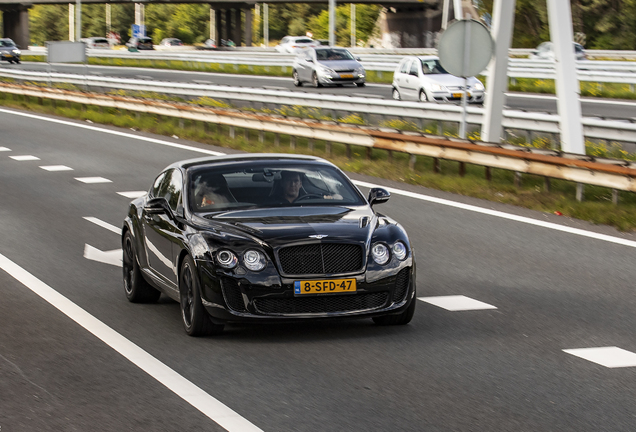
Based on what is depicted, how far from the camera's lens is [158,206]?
28.9ft

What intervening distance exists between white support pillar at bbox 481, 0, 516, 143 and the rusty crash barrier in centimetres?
61

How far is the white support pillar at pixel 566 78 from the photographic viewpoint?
1573 centimetres

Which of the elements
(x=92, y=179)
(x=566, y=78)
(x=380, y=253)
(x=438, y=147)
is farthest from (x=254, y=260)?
(x=92, y=179)

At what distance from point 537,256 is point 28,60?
70.9 meters

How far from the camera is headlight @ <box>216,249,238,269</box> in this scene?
7.70 m

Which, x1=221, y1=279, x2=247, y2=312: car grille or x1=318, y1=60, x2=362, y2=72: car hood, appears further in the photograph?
x1=318, y1=60, x2=362, y2=72: car hood

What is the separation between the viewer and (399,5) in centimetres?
10088

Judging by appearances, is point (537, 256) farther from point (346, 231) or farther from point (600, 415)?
point (600, 415)

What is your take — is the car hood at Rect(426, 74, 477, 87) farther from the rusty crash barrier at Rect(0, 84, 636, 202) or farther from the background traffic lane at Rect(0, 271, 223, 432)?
the background traffic lane at Rect(0, 271, 223, 432)

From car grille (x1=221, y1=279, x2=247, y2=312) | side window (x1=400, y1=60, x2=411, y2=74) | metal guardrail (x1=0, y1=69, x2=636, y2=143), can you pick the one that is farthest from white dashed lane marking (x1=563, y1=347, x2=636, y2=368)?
side window (x1=400, y1=60, x2=411, y2=74)

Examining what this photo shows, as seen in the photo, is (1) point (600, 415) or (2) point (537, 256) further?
(2) point (537, 256)

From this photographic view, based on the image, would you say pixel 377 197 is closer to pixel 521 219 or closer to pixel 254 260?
pixel 254 260

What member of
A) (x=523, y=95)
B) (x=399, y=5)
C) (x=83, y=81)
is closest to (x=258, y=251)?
(x=523, y=95)

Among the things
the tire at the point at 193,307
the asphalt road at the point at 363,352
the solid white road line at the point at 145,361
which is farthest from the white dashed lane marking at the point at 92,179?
the tire at the point at 193,307
